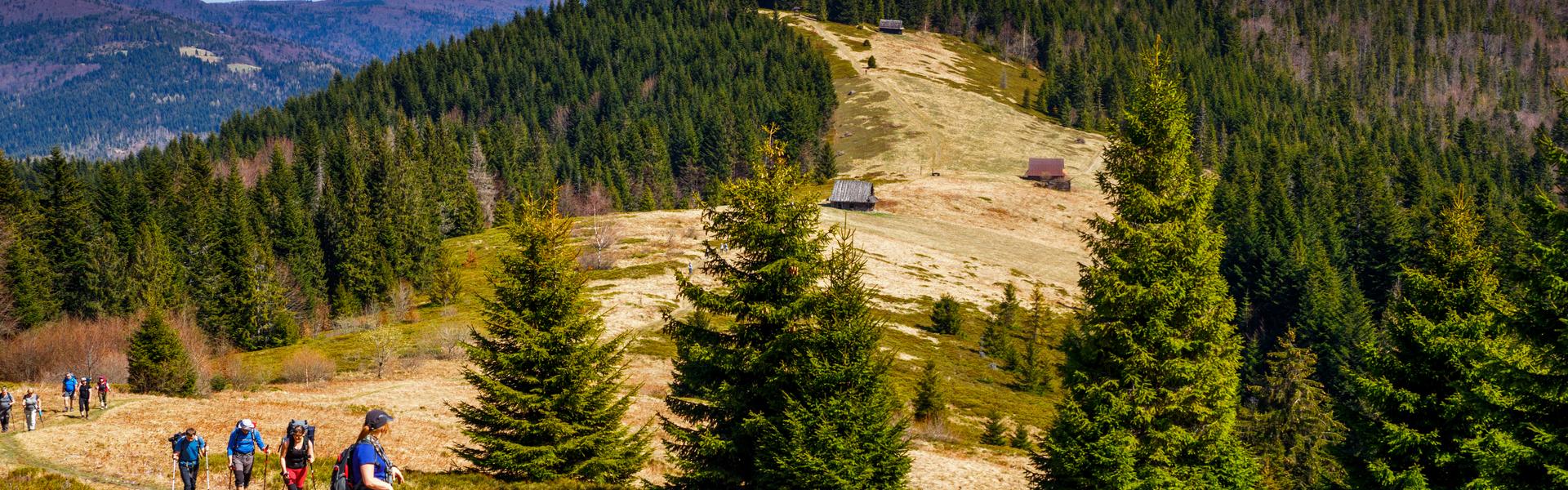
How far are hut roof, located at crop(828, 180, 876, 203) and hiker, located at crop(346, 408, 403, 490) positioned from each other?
372 feet

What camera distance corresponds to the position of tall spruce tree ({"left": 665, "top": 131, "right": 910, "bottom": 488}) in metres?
24.0

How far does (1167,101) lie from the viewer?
23.6 m

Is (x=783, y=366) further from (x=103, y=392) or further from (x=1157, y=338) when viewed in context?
(x=103, y=392)

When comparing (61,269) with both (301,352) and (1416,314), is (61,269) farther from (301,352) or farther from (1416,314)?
(1416,314)

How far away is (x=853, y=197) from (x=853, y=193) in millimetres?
748

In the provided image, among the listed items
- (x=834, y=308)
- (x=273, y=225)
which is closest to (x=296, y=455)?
(x=834, y=308)

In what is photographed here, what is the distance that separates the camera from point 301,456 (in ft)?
55.8

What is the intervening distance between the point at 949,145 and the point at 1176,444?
490ft

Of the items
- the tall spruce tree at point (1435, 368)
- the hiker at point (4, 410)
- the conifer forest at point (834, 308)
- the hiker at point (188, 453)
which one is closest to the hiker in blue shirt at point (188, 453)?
the hiker at point (188, 453)

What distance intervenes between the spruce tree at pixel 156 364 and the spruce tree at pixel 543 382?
29180 mm

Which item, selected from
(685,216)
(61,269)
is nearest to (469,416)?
(61,269)

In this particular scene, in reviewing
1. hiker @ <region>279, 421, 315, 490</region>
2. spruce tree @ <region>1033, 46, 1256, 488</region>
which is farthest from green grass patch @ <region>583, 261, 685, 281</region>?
hiker @ <region>279, 421, 315, 490</region>

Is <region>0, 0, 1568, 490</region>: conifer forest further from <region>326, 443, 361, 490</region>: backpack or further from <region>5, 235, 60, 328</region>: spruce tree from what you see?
<region>326, 443, 361, 490</region>: backpack

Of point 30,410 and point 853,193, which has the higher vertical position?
point 853,193
